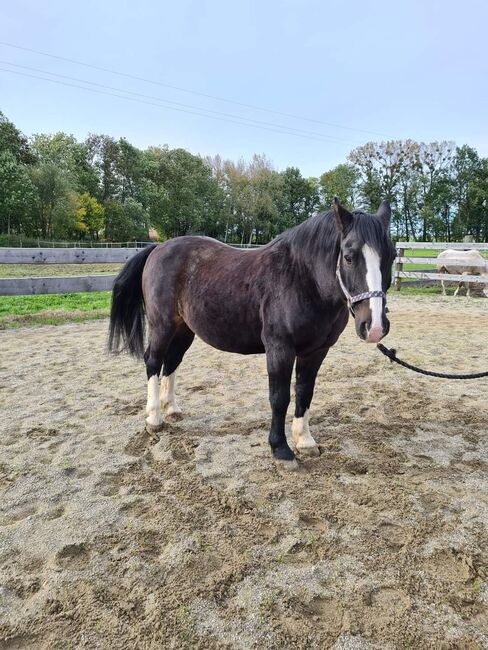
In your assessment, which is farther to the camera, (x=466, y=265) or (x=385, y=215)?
(x=466, y=265)

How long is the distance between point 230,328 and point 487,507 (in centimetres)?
204

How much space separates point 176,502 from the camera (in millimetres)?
2434

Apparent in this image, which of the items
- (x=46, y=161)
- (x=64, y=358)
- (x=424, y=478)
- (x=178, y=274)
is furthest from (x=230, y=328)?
(x=46, y=161)

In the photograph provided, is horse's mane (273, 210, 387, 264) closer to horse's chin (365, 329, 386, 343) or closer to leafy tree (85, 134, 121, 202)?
horse's chin (365, 329, 386, 343)

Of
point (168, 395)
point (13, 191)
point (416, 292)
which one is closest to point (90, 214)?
point (13, 191)

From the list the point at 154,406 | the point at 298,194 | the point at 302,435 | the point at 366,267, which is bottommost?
the point at 302,435

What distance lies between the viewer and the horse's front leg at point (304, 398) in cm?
309

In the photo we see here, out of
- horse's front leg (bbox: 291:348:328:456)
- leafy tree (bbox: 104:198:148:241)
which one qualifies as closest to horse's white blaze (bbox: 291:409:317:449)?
horse's front leg (bbox: 291:348:328:456)

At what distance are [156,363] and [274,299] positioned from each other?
1.33 m

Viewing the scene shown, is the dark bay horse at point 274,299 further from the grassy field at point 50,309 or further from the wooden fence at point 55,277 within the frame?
the wooden fence at point 55,277

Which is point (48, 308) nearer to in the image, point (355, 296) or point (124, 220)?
point (355, 296)

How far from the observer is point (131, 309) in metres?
4.09

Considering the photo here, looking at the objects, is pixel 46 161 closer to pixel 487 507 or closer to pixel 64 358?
pixel 64 358

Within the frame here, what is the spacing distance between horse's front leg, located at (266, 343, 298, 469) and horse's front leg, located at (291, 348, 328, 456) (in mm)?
226
